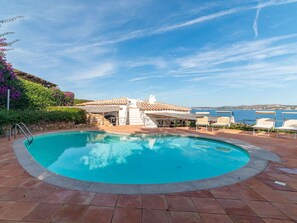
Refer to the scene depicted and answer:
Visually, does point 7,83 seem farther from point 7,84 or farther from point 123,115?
point 123,115

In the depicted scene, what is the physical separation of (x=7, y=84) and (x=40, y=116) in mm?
5442

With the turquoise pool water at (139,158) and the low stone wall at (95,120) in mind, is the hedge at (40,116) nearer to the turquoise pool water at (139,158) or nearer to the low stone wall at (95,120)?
the low stone wall at (95,120)

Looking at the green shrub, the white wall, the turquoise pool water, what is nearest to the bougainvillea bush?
the green shrub

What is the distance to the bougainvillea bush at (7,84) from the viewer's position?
15598 mm

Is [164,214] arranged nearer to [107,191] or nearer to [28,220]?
[107,191]

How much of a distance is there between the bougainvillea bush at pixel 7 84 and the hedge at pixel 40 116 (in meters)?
4.19

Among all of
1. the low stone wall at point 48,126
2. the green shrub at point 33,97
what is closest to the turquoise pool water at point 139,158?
the low stone wall at point 48,126

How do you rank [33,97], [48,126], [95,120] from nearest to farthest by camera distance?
[48,126] < [33,97] < [95,120]

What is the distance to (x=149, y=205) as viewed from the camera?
3436 millimetres

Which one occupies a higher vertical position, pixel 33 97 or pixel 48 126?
pixel 33 97

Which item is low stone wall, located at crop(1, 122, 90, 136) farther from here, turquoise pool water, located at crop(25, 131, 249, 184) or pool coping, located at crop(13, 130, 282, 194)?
pool coping, located at crop(13, 130, 282, 194)

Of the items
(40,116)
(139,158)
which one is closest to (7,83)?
(40,116)

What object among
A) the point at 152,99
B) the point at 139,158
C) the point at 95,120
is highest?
the point at 152,99

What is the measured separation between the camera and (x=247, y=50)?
59.4 feet
